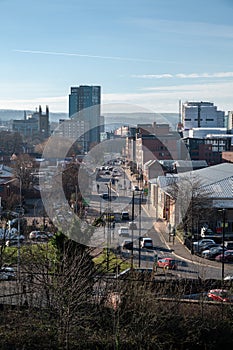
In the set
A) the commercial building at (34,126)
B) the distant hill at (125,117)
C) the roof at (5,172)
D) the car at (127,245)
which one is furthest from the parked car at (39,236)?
the commercial building at (34,126)

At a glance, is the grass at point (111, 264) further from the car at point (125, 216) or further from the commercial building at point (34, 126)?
the commercial building at point (34, 126)

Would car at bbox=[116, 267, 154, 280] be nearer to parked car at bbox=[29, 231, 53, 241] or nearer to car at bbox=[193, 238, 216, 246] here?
parked car at bbox=[29, 231, 53, 241]

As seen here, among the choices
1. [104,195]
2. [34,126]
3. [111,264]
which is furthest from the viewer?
[34,126]

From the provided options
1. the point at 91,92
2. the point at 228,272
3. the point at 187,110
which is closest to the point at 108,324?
the point at 228,272

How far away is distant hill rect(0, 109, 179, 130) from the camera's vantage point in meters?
9.39

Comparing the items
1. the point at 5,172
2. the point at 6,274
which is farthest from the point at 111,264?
the point at 5,172

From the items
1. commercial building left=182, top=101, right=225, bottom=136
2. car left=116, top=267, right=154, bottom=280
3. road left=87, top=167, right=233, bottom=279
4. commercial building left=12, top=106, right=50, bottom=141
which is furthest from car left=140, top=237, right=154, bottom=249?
commercial building left=12, top=106, right=50, bottom=141

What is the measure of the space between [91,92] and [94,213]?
17401mm

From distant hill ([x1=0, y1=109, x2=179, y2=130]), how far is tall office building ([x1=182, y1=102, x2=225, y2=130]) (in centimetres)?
74

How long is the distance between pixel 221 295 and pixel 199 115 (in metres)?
25.4

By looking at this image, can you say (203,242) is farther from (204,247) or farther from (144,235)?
(144,235)

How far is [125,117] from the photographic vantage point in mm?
9344

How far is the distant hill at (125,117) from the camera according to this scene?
939cm

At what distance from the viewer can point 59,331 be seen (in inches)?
109
